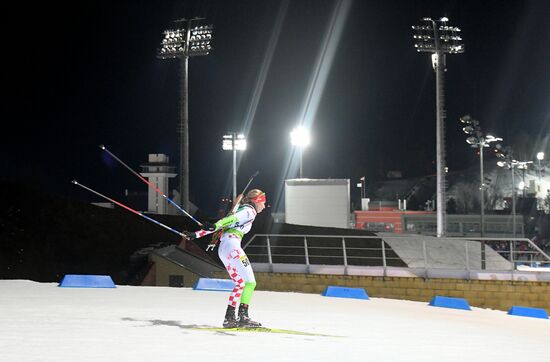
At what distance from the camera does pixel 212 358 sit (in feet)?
27.2

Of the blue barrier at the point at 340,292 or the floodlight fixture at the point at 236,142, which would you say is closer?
the blue barrier at the point at 340,292

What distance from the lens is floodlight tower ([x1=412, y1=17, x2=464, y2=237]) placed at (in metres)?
36.9

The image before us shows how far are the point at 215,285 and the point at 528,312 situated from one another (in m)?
7.92

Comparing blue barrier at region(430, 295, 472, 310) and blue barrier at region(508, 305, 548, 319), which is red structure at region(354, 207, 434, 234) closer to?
blue barrier at region(430, 295, 472, 310)

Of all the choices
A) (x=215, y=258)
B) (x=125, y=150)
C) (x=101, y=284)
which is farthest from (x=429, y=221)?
(x=101, y=284)

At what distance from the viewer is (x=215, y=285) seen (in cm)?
1925

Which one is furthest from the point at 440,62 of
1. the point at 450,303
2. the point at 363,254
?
the point at 450,303

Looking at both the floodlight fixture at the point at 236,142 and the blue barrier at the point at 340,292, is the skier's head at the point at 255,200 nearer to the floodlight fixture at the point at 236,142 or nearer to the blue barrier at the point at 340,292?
the blue barrier at the point at 340,292

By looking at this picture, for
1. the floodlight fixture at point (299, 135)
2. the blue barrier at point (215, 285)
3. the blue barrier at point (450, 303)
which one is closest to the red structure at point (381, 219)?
the floodlight fixture at point (299, 135)

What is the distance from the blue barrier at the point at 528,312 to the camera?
1811 centimetres

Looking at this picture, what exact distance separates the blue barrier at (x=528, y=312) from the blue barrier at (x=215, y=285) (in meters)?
7.03

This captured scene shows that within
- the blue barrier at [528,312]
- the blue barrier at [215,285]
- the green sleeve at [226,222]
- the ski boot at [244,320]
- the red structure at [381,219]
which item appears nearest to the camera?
the green sleeve at [226,222]

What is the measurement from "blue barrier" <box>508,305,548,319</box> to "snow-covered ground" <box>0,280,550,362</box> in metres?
0.73

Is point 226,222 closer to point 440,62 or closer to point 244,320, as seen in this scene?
point 244,320
